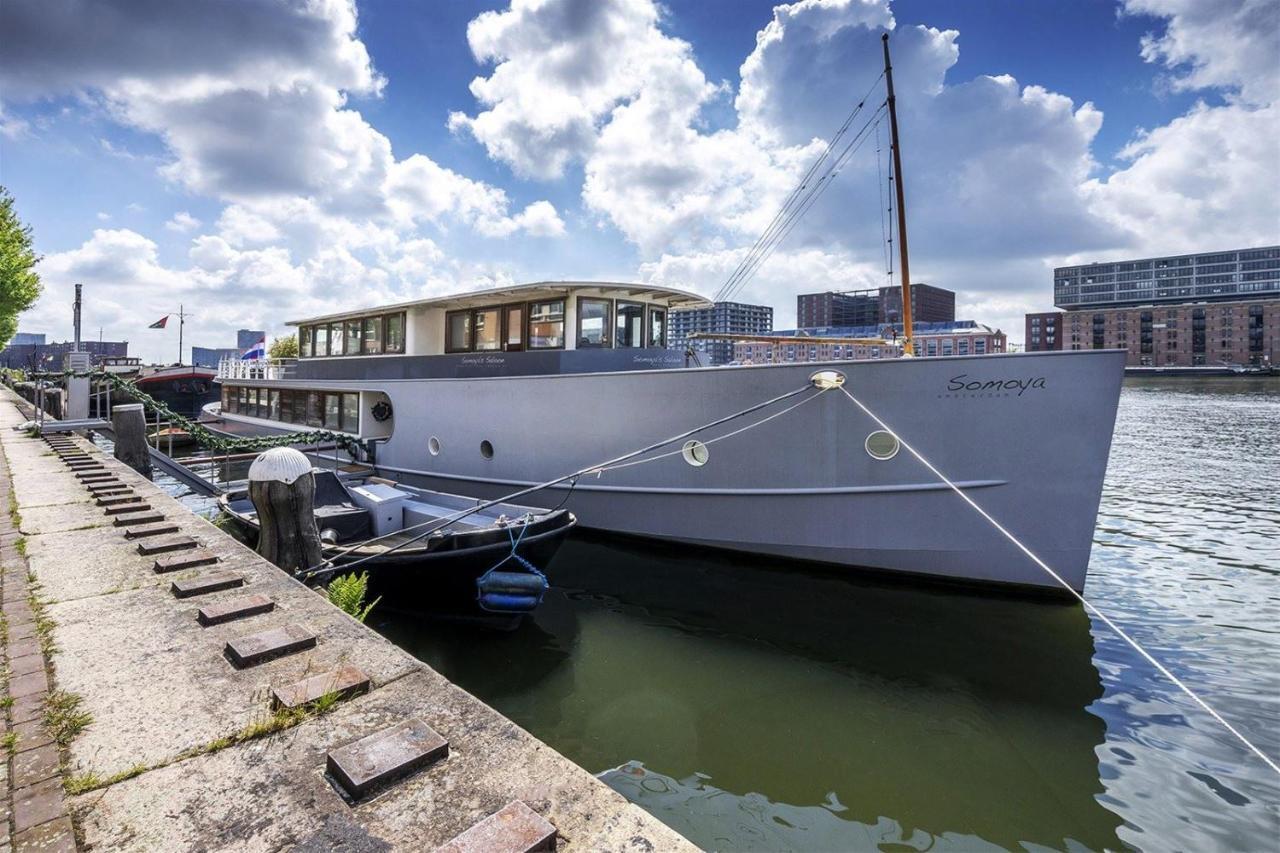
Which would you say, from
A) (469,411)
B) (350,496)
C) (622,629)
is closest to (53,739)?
(622,629)

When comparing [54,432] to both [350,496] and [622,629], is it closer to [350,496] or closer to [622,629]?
[350,496]

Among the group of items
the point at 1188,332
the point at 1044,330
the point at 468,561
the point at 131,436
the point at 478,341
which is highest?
the point at 1044,330

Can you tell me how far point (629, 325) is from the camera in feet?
36.3

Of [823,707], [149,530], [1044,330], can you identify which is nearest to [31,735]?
[149,530]

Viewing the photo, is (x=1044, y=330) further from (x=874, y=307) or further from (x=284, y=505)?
(x=284, y=505)

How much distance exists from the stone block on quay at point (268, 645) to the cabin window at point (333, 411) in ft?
37.1

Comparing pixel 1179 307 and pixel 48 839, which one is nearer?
pixel 48 839

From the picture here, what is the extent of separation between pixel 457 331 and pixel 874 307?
62.5m

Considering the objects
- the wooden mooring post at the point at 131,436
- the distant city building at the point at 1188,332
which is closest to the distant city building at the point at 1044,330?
the distant city building at the point at 1188,332

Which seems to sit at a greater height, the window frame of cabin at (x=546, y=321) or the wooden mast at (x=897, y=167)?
the wooden mast at (x=897, y=167)

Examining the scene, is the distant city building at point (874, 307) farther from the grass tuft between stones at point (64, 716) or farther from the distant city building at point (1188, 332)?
the distant city building at point (1188, 332)

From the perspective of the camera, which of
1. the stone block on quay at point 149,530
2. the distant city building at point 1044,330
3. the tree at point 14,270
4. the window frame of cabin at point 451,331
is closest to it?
the stone block on quay at point 149,530

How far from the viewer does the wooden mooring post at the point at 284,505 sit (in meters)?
5.65

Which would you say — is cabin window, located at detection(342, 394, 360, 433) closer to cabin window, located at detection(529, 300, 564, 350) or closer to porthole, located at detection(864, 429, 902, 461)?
cabin window, located at detection(529, 300, 564, 350)
